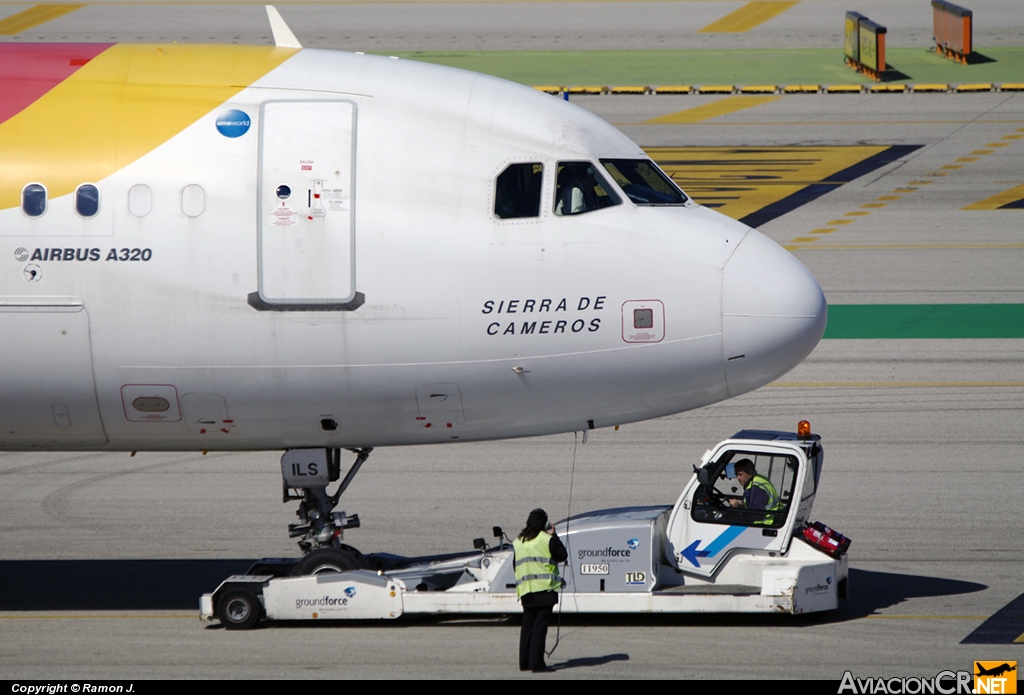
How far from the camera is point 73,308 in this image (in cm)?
1241

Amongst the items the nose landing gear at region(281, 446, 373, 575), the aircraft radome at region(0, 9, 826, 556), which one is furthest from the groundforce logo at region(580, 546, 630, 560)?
the nose landing gear at region(281, 446, 373, 575)

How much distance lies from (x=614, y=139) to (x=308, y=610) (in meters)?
6.08

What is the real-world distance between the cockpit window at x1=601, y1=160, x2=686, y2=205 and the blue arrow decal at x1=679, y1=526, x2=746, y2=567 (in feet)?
12.1

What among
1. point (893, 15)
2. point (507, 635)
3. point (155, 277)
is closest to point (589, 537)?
point (507, 635)

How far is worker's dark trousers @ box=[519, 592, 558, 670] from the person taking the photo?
12.2m

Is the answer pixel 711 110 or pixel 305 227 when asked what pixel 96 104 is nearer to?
pixel 305 227

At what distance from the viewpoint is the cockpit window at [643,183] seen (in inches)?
503

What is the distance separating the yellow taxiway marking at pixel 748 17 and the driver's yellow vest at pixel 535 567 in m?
45.1

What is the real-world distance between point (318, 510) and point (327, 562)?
0.59m

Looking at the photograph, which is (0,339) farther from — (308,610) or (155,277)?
(308,610)

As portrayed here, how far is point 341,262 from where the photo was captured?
12.4 meters

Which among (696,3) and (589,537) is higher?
(696,3)

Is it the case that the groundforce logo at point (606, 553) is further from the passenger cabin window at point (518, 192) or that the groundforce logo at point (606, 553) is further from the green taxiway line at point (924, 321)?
the green taxiway line at point (924, 321)

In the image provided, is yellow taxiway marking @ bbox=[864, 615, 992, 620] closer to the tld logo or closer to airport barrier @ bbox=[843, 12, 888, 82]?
the tld logo
